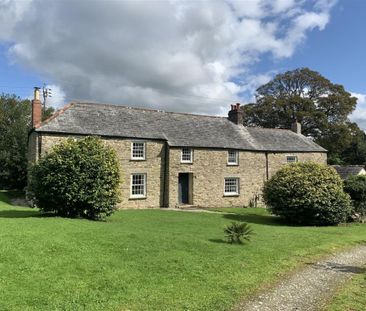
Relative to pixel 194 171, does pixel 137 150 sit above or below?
above

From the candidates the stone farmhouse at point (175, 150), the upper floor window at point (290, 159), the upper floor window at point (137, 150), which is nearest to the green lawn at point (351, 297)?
the stone farmhouse at point (175, 150)

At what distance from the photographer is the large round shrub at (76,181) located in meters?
19.3

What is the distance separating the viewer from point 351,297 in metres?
8.94

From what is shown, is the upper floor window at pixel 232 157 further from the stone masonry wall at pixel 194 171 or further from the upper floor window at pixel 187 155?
the upper floor window at pixel 187 155

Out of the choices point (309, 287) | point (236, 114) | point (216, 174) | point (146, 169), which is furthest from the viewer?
point (236, 114)

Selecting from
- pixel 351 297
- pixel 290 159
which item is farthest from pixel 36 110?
pixel 351 297

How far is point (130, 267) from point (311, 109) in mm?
55203

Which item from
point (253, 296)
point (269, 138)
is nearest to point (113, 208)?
point (253, 296)

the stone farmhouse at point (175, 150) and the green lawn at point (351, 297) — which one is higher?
the stone farmhouse at point (175, 150)

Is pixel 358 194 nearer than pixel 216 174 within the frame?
Yes

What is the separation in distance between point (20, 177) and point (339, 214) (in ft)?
109

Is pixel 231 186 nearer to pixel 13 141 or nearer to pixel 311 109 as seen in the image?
pixel 13 141

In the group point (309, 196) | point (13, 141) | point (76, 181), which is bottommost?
point (309, 196)

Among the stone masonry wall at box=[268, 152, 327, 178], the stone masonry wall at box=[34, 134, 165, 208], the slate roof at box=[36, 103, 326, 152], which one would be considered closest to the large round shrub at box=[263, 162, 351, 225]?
the stone masonry wall at box=[34, 134, 165, 208]
